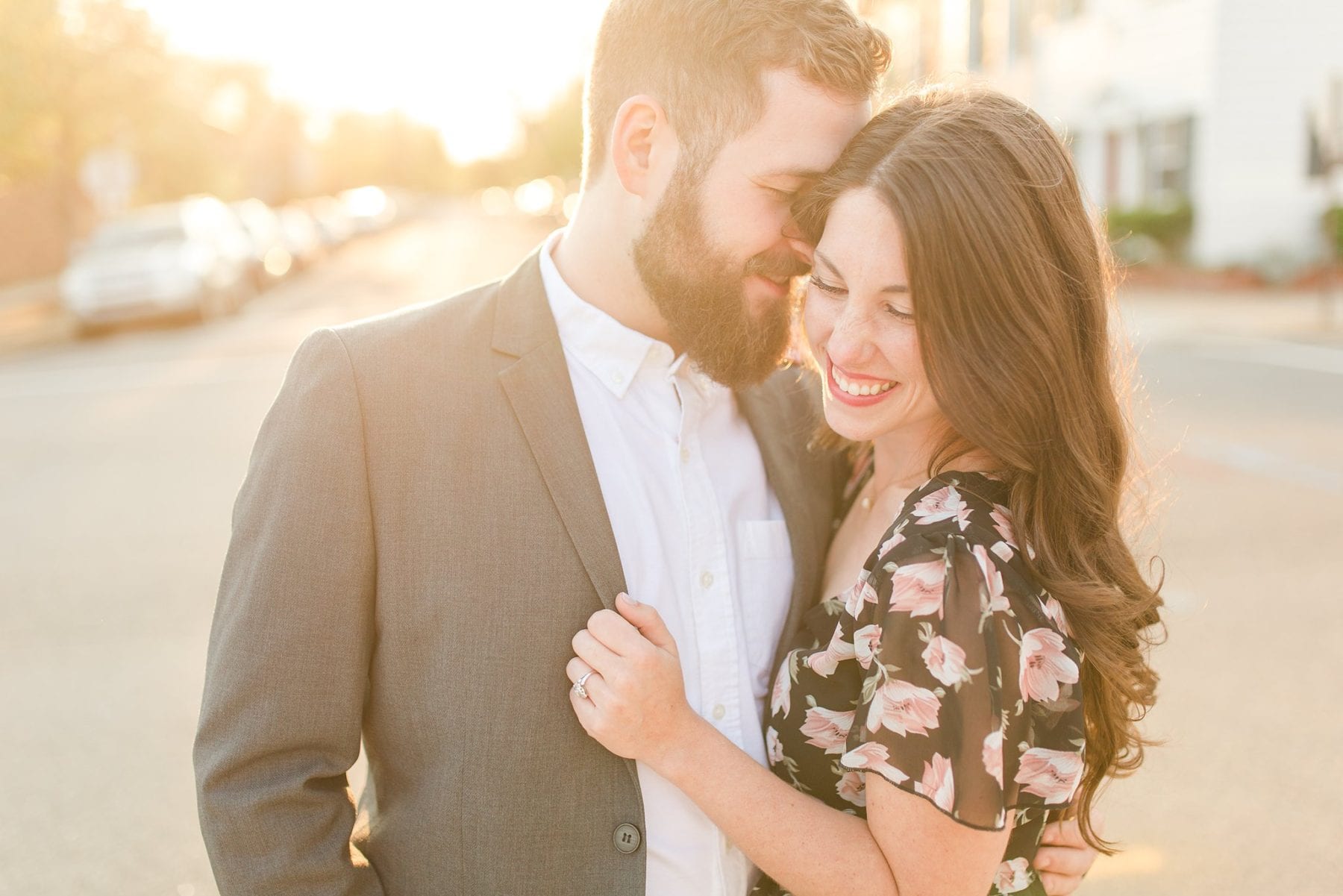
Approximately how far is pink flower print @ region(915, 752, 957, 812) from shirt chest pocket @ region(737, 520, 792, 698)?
0.52 metres

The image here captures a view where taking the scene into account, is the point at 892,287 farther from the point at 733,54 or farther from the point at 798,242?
the point at 733,54

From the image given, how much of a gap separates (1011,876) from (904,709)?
539 millimetres

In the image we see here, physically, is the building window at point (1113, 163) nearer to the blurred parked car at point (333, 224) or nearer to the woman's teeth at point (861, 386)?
the woman's teeth at point (861, 386)

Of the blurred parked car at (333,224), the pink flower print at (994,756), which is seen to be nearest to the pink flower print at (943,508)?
the pink flower print at (994,756)

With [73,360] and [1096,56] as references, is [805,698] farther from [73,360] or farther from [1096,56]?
[1096,56]

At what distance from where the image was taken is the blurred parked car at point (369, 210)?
173 ft

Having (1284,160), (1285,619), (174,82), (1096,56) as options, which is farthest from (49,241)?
(1285,619)

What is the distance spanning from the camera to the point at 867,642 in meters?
2.02

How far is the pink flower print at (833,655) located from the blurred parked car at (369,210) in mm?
50902

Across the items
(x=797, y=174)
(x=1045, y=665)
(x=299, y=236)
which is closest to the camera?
(x=1045, y=665)

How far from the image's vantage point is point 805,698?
218 centimetres

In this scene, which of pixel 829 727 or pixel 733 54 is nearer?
pixel 829 727

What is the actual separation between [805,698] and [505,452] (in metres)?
0.68

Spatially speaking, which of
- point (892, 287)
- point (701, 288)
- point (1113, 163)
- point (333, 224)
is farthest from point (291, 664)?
point (333, 224)
